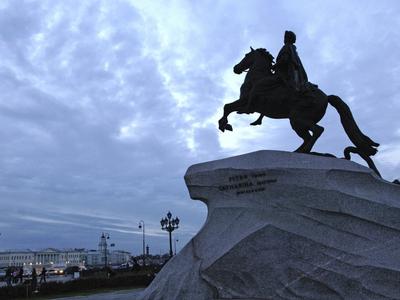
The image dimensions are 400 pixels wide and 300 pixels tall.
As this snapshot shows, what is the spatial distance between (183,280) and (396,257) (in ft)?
11.6

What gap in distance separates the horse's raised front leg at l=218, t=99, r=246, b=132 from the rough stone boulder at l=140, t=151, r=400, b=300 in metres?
1.75

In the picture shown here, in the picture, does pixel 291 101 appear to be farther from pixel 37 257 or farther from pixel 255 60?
pixel 37 257

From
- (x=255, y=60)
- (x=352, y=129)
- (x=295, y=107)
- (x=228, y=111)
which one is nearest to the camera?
(x=352, y=129)

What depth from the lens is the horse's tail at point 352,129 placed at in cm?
970

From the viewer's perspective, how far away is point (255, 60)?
10875 millimetres

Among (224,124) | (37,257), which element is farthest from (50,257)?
(224,124)

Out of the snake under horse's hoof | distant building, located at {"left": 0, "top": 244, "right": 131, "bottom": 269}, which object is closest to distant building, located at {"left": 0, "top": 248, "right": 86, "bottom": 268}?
distant building, located at {"left": 0, "top": 244, "right": 131, "bottom": 269}

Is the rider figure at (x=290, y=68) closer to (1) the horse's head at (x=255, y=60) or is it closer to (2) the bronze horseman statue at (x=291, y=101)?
(2) the bronze horseman statue at (x=291, y=101)

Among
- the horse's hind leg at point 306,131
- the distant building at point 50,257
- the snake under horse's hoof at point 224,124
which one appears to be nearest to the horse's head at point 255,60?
the snake under horse's hoof at point 224,124

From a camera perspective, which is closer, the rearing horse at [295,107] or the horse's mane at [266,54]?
the rearing horse at [295,107]

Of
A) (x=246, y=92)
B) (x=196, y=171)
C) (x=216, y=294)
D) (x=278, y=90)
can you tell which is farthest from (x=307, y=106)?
(x=216, y=294)

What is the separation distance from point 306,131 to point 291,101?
69 centimetres

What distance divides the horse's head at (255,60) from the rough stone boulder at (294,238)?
2633 millimetres

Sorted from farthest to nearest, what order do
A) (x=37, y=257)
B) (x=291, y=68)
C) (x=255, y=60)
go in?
(x=37, y=257) < (x=255, y=60) < (x=291, y=68)
